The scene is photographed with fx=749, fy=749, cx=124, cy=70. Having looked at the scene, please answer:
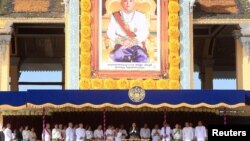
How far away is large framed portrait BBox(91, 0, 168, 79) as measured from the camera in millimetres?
41250

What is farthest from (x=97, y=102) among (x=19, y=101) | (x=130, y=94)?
(x=19, y=101)

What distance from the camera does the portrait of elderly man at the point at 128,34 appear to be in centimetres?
4138

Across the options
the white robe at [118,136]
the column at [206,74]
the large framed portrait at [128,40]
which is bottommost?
the white robe at [118,136]

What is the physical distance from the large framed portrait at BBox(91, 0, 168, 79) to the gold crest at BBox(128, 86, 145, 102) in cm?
350

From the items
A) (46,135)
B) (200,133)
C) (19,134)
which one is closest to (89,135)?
(46,135)

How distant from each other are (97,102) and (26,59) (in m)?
17.0

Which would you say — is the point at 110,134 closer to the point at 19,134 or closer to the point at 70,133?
the point at 70,133

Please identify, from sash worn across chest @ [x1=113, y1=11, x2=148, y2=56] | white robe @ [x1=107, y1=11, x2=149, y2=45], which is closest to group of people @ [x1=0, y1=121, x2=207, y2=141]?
sash worn across chest @ [x1=113, y1=11, x2=148, y2=56]

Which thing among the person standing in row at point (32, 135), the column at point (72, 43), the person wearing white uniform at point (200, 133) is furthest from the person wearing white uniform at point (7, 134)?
the person wearing white uniform at point (200, 133)

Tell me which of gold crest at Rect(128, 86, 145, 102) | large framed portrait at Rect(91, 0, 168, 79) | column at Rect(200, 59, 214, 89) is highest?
large framed portrait at Rect(91, 0, 168, 79)

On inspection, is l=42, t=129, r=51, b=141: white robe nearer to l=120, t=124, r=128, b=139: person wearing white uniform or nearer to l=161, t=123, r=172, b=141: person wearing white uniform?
l=120, t=124, r=128, b=139: person wearing white uniform

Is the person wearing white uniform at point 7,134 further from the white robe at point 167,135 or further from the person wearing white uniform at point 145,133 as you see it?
the white robe at point 167,135

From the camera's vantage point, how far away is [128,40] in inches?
1638

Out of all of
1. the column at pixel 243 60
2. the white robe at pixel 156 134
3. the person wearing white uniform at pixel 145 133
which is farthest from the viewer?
the column at pixel 243 60
